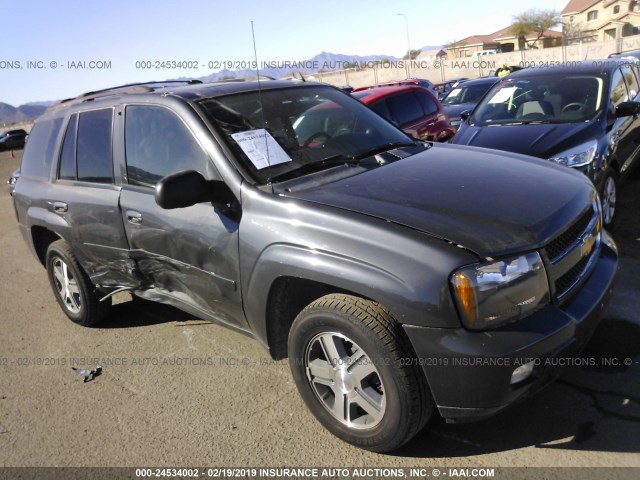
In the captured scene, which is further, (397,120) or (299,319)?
(397,120)

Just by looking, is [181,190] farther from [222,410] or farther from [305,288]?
Result: [222,410]

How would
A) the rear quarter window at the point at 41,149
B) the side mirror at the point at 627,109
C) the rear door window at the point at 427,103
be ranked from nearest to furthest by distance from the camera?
the rear quarter window at the point at 41,149
the side mirror at the point at 627,109
the rear door window at the point at 427,103

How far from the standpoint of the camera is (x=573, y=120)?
571 centimetres

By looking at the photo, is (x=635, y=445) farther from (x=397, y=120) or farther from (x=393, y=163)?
(x=397, y=120)

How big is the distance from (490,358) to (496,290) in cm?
29

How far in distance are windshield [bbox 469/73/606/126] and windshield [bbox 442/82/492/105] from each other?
747 centimetres

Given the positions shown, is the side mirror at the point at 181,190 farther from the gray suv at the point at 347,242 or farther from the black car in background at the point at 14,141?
the black car in background at the point at 14,141

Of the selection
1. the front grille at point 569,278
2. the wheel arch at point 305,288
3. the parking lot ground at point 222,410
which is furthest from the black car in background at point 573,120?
the wheel arch at point 305,288

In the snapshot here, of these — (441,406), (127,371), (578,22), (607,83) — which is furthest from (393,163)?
(578,22)

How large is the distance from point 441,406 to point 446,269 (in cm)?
64

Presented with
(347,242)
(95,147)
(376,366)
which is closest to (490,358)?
(376,366)

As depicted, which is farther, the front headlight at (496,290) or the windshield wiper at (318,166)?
the windshield wiper at (318,166)

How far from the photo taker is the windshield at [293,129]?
3.21 meters

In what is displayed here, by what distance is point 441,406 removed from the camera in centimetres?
248
